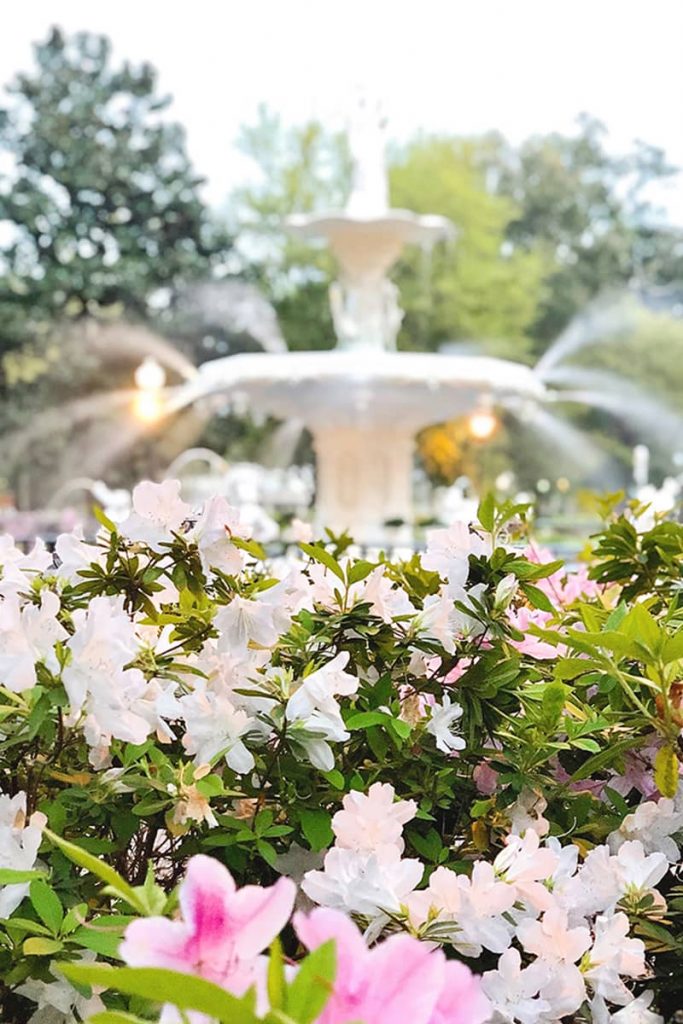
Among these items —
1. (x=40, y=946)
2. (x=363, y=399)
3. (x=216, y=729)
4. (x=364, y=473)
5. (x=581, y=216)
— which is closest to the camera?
(x=40, y=946)

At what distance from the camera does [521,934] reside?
2.49 feet

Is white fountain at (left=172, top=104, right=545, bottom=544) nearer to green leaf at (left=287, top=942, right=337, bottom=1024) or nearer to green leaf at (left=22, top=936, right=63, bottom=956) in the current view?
green leaf at (left=22, top=936, right=63, bottom=956)

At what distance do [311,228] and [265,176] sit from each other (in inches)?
905

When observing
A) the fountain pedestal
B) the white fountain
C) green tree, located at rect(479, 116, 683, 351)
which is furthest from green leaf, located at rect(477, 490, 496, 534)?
green tree, located at rect(479, 116, 683, 351)

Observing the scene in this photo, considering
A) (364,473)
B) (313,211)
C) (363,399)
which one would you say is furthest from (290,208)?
(363,399)

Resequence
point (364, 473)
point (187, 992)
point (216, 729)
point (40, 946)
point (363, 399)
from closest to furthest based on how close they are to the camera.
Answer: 1. point (187, 992)
2. point (40, 946)
3. point (216, 729)
4. point (363, 399)
5. point (364, 473)

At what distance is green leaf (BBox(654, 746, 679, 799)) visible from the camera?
2.73 ft

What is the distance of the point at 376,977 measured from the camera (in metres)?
0.41

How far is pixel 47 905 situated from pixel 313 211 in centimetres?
3017

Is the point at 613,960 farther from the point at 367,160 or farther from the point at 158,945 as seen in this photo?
the point at 367,160

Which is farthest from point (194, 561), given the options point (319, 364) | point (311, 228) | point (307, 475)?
point (307, 475)

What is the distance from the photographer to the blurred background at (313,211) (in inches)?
1001

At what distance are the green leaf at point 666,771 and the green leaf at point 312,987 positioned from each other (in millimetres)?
481

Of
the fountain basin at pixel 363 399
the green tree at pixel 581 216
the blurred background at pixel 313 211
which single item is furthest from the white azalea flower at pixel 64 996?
the green tree at pixel 581 216
